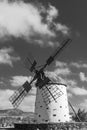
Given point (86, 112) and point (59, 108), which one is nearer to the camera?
point (59, 108)

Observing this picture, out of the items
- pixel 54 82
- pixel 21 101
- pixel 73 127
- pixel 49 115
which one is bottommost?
pixel 73 127

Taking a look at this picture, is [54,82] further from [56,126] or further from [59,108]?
[56,126]

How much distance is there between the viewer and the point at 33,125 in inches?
1236

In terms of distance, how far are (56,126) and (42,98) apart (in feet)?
16.8

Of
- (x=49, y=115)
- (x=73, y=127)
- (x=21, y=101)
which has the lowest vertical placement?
(x=73, y=127)

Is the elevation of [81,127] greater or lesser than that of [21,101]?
lesser

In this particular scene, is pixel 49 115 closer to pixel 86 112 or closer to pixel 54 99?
pixel 54 99

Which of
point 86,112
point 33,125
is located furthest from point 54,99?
point 86,112

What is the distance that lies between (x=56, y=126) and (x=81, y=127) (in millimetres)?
4620

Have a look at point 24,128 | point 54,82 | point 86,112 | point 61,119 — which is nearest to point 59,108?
point 61,119

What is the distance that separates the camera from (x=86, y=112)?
4481 centimetres

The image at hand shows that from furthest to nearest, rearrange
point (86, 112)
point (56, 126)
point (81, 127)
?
point (86, 112) < point (81, 127) < point (56, 126)

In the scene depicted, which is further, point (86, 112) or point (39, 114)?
point (86, 112)

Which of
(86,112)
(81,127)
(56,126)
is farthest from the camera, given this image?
(86,112)
